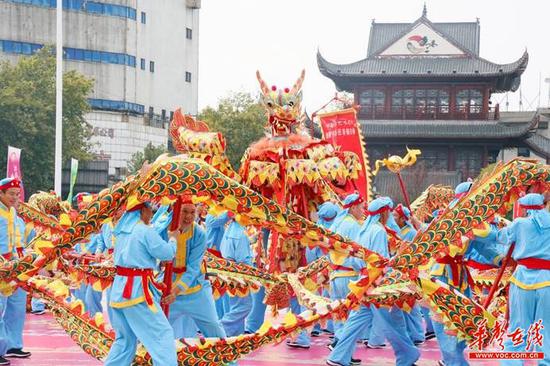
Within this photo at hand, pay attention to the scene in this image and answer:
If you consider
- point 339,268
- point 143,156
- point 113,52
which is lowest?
point 339,268

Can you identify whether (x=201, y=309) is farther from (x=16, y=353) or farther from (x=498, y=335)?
(x=16, y=353)

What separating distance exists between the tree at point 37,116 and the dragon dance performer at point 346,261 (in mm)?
19619

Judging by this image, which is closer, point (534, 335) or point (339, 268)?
point (534, 335)

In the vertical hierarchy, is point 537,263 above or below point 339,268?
above

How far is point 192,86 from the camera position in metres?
44.2

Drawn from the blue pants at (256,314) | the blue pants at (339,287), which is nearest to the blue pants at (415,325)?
the blue pants at (339,287)

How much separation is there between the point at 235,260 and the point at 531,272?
11.5ft

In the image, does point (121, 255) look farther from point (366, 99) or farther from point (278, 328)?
point (366, 99)

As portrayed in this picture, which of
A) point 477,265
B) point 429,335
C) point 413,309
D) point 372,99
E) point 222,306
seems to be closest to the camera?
point 477,265

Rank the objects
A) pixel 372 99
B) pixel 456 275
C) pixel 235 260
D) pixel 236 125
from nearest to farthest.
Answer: pixel 456 275
pixel 235 260
pixel 236 125
pixel 372 99

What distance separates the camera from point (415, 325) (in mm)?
9633

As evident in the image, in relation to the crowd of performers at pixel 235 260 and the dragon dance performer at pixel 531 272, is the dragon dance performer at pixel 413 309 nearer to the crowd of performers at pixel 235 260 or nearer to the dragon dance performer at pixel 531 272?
the crowd of performers at pixel 235 260

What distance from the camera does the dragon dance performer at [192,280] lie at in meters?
6.65

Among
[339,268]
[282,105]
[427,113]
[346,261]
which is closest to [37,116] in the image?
[427,113]
